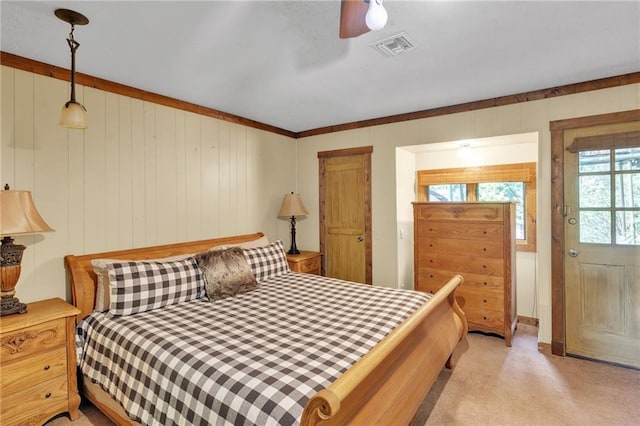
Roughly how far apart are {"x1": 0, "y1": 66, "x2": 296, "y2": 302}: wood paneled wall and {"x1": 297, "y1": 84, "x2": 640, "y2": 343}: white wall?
36.3 inches

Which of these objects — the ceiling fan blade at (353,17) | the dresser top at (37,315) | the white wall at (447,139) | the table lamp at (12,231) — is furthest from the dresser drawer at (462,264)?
the table lamp at (12,231)

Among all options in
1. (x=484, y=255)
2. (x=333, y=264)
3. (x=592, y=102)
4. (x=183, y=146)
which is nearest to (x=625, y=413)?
(x=484, y=255)

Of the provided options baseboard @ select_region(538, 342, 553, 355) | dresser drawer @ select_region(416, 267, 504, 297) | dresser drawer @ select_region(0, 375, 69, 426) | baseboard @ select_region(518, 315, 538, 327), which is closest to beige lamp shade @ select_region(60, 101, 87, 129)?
dresser drawer @ select_region(0, 375, 69, 426)

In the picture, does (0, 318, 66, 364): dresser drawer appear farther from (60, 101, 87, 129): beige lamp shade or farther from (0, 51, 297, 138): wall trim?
(0, 51, 297, 138): wall trim

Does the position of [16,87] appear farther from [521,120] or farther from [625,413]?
[625,413]

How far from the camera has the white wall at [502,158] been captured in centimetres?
367

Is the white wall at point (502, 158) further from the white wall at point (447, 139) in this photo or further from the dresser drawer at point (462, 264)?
the dresser drawer at point (462, 264)

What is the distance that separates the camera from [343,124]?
4.21m

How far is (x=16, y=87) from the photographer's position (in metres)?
2.25

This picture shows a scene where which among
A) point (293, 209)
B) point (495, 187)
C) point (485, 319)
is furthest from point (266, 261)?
point (495, 187)

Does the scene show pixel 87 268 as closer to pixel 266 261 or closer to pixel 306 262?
pixel 266 261

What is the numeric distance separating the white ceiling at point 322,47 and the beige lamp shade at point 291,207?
4.67ft

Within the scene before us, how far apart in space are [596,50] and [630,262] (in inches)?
68.8

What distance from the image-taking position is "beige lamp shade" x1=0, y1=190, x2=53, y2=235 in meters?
1.95
